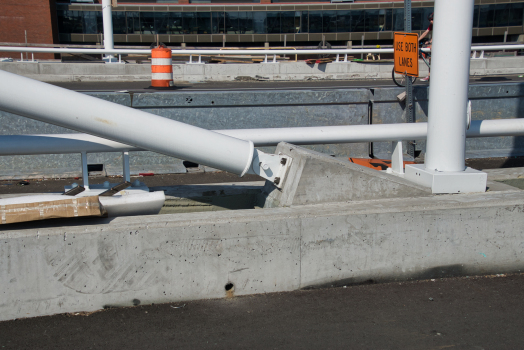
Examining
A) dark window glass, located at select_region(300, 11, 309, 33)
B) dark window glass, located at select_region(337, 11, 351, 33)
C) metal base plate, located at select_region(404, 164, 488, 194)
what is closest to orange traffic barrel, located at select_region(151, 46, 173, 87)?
metal base plate, located at select_region(404, 164, 488, 194)

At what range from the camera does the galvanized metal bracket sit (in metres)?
4.19

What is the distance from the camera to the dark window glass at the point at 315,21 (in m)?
48.1

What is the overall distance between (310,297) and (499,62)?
20900 mm

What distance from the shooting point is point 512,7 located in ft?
158

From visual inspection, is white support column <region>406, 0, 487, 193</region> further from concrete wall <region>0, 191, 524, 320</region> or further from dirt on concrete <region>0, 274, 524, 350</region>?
dirt on concrete <region>0, 274, 524, 350</region>

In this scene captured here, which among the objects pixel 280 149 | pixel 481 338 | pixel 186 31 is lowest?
pixel 481 338

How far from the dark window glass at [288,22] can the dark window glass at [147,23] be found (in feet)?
41.3

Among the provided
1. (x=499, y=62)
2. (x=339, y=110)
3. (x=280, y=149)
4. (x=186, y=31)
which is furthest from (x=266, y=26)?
(x=280, y=149)

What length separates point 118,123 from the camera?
145 inches

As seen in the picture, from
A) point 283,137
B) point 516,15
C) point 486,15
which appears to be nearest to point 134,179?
point 283,137

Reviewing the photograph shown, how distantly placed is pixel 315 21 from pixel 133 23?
1776 cm

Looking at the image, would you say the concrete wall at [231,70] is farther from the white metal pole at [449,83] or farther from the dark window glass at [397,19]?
the dark window glass at [397,19]

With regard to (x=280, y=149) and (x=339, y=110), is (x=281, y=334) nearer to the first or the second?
(x=280, y=149)

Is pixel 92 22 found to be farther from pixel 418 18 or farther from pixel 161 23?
pixel 418 18
